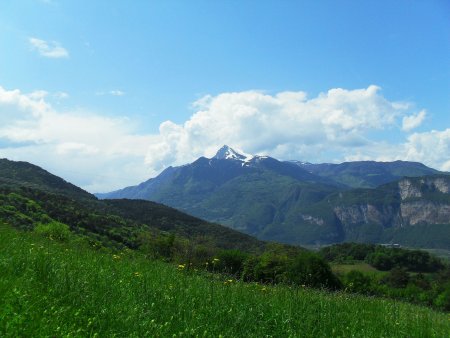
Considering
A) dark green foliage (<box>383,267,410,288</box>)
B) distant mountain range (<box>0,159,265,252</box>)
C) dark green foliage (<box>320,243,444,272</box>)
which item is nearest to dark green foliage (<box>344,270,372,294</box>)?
dark green foliage (<box>383,267,410,288</box>)

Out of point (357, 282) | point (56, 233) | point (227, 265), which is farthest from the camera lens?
point (357, 282)

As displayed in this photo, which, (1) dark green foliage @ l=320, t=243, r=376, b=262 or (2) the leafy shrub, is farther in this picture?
(1) dark green foliage @ l=320, t=243, r=376, b=262

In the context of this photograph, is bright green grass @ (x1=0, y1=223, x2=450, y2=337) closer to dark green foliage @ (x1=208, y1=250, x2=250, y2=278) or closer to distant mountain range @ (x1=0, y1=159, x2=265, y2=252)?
dark green foliage @ (x1=208, y1=250, x2=250, y2=278)

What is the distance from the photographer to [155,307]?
721 cm

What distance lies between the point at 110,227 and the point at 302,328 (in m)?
84.6


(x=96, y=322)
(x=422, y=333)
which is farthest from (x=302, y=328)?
(x=96, y=322)

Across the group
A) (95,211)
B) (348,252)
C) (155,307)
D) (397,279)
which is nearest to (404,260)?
(348,252)

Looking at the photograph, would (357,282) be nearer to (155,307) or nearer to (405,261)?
(155,307)

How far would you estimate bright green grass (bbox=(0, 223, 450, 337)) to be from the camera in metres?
5.66

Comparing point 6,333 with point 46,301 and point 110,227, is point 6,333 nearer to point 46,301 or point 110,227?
point 46,301

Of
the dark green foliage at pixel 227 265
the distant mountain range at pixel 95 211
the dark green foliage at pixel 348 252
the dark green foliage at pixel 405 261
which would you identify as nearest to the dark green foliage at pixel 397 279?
the dark green foliage at pixel 405 261

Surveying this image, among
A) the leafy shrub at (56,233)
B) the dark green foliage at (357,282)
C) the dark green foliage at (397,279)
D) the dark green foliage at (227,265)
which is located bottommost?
the dark green foliage at (397,279)

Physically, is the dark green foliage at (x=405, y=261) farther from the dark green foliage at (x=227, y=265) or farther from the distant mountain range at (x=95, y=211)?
the dark green foliage at (x=227, y=265)

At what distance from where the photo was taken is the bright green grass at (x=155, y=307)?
566cm
